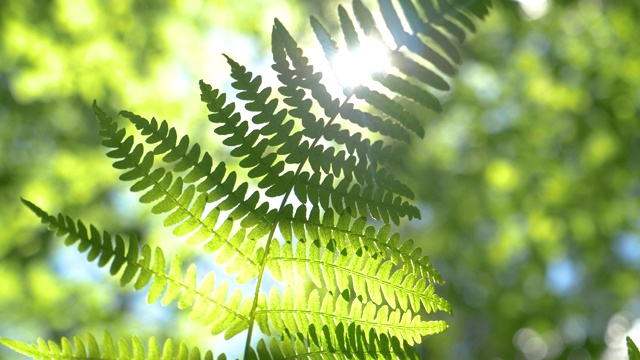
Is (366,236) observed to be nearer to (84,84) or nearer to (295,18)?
(84,84)

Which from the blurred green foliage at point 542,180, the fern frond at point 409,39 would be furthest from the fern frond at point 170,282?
the blurred green foliage at point 542,180

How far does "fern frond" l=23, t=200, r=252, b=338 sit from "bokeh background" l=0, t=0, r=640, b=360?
9.87 ft

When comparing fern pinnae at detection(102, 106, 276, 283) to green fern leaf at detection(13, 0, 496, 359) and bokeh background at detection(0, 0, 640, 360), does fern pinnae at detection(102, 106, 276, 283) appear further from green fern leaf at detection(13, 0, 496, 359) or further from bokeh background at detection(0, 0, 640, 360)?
bokeh background at detection(0, 0, 640, 360)

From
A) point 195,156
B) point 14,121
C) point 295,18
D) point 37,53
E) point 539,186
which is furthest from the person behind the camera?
point 539,186

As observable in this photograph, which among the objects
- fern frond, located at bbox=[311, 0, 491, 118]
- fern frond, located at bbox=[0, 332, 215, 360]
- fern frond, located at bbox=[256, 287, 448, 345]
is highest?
fern frond, located at bbox=[311, 0, 491, 118]

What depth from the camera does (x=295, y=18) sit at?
4.07 meters

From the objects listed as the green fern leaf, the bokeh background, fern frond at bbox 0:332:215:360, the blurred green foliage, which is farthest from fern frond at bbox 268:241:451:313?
the blurred green foliage

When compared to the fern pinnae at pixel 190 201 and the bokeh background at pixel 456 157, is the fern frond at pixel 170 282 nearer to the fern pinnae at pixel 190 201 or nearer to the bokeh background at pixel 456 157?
the fern pinnae at pixel 190 201

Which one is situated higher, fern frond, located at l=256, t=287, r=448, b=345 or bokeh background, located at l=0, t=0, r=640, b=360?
bokeh background, located at l=0, t=0, r=640, b=360

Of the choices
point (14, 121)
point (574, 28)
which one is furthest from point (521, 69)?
point (14, 121)

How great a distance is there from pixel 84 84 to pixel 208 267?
1.74 meters

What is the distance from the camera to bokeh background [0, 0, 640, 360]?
3.82 metres

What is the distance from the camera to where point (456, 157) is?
569cm

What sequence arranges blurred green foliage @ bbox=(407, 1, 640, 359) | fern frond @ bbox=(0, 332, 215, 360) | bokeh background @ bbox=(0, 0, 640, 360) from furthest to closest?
blurred green foliage @ bbox=(407, 1, 640, 359) < bokeh background @ bbox=(0, 0, 640, 360) < fern frond @ bbox=(0, 332, 215, 360)
